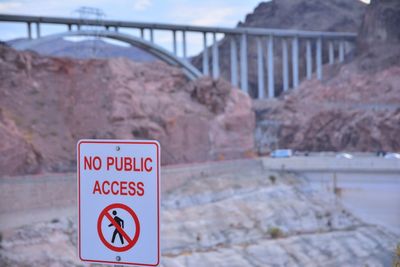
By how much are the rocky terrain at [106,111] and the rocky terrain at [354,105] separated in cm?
690

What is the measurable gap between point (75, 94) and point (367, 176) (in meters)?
11.3

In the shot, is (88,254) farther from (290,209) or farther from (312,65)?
(312,65)

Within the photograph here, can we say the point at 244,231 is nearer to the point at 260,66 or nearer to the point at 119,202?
the point at 119,202

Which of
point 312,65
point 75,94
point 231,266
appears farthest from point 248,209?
point 312,65

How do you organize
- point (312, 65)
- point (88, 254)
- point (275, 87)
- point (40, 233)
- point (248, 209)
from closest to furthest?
point (88, 254), point (40, 233), point (248, 209), point (312, 65), point (275, 87)

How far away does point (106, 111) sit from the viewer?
26.5m

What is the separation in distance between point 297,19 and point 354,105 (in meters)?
7.03

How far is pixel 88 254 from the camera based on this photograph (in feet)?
8.88

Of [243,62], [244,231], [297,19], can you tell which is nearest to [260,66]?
[243,62]

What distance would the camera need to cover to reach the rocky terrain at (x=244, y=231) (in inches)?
746

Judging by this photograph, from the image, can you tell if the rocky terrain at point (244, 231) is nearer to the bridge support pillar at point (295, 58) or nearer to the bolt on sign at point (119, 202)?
the bridge support pillar at point (295, 58)

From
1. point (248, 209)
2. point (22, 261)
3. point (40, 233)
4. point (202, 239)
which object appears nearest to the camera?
point (22, 261)

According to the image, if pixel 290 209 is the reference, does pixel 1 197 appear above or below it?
above

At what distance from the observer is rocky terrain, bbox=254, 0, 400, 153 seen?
118ft
